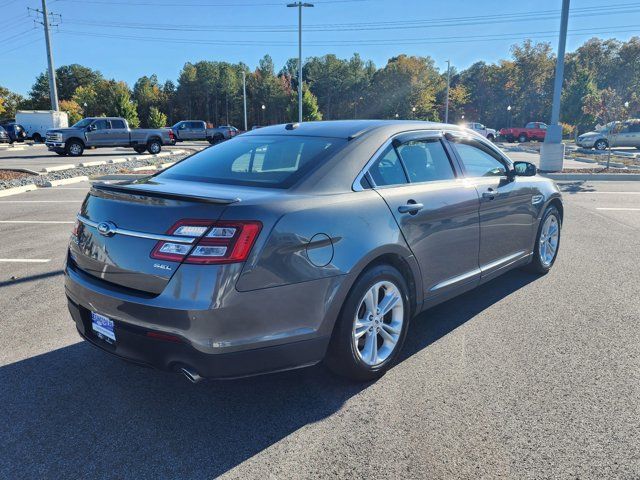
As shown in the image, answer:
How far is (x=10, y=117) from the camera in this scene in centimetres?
7331

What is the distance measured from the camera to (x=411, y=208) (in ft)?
11.3

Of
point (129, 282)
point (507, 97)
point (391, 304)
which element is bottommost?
point (391, 304)

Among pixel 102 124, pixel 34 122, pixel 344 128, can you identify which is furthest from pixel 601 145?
pixel 34 122

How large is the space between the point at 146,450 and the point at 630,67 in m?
91.2

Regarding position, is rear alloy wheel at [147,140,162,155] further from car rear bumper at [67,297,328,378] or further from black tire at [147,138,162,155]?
car rear bumper at [67,297,328,378]

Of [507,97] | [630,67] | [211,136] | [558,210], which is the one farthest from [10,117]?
[630,67]

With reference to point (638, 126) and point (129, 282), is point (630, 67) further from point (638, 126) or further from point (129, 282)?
point (129, 282)

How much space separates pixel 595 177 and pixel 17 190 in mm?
16286

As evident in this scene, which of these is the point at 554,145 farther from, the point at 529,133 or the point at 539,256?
the point at 529,133

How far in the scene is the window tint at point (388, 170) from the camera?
3.40 meters

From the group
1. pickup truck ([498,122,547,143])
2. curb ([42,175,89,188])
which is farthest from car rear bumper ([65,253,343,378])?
pickup truck ([498,122,547,143])

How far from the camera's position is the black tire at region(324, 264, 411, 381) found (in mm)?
3000

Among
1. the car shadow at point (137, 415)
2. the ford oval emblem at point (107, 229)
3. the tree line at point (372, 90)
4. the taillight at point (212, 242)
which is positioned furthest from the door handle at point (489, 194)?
the tree line at point (372, 90)

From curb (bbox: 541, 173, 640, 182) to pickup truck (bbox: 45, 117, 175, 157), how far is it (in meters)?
20.4
